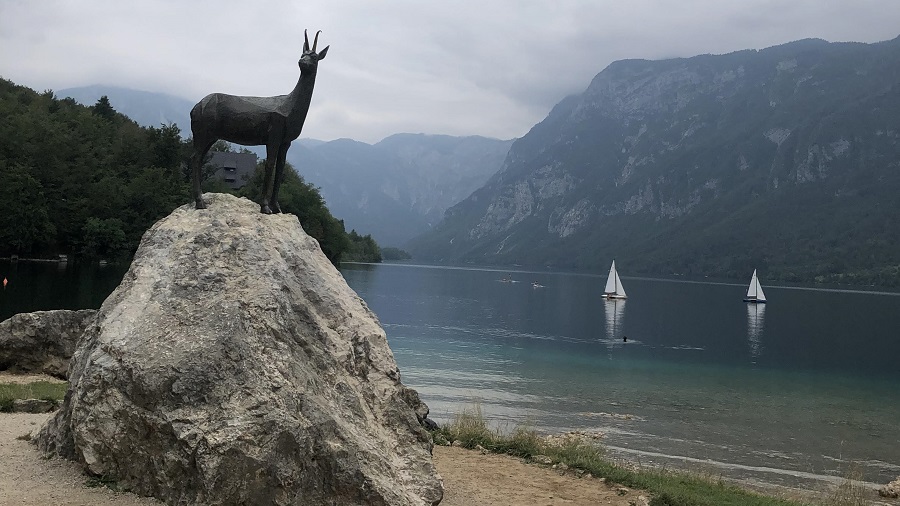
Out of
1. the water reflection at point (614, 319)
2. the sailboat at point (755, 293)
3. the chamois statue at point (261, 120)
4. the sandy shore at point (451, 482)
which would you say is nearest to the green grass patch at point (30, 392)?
the sandy shore at point (451, 482)

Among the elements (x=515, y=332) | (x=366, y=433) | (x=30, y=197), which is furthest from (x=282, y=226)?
(x=30, y=197)

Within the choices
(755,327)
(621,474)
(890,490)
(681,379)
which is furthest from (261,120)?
(755,327)

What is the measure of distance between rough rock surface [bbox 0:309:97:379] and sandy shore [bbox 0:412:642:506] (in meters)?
6.54

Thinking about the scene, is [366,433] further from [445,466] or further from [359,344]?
[445,466]

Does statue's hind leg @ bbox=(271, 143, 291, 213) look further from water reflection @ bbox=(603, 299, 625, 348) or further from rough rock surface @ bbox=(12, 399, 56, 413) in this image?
water reflection @ bbox=(603, 299, 625, 348)

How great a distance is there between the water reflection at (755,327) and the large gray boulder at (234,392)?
148 feet

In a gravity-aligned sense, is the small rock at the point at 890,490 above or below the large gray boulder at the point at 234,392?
below

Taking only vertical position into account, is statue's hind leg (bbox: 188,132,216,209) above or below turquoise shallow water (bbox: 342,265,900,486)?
above

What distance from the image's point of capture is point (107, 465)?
29.3 ft

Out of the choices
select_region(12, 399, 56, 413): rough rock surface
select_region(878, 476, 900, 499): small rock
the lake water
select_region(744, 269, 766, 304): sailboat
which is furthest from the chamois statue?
select_region(744, 269, 766, 304): sailboat

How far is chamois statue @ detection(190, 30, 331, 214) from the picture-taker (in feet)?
37.7

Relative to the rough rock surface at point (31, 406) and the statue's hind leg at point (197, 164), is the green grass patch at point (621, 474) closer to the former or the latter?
the statue's hind leg at point (197, 164)

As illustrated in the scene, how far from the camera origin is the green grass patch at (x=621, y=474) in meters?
12.6

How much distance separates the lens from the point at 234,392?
27.5 ft
